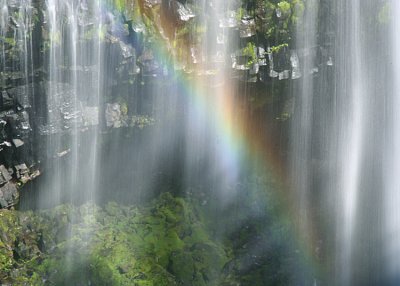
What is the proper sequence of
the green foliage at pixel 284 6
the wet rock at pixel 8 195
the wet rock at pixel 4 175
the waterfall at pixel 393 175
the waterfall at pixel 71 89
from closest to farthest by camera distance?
the waterfall at pixel 71 89 → the wet rock at pixel 4 175 → the wet rock at pixel 8 195 → the green foliage at pixel 284 6 → the waterfall at pixel 393 175

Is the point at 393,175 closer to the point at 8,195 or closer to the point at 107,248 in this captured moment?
the point at 107,248

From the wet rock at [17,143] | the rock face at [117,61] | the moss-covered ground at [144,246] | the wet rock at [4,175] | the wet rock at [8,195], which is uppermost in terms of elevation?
the rock face at [117,61]

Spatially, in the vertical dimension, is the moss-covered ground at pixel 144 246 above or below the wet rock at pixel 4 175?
below

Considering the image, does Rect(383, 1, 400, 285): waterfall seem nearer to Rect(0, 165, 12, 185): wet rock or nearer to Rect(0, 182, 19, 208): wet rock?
Rect(0, 182, 19, 208): wet rock

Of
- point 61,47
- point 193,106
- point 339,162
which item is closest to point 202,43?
point 193,106

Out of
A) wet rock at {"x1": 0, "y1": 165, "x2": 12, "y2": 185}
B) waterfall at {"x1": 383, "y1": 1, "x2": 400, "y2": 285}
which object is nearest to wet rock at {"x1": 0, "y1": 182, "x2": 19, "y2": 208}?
wet rock at {"x1": 0, "y1": 165, "x2": 12, "y2": 185}

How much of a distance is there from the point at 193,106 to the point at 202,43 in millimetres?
1997

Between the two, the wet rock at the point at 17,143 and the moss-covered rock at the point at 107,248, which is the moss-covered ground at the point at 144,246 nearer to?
the moss-covered rock at the point at 107,248

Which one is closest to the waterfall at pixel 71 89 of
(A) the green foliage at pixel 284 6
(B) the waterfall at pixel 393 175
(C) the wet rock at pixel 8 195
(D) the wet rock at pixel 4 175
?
(C) the wet rock at pixel 8 195

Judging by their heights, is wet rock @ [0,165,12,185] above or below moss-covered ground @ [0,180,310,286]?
above

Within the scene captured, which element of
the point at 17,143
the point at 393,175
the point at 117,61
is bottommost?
the point at 393,175

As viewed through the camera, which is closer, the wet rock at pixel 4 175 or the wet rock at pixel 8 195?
the wet rock at pixel 4 175

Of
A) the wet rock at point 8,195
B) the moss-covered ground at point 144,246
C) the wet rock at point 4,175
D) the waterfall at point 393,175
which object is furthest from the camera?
the waterfall at point 393,175

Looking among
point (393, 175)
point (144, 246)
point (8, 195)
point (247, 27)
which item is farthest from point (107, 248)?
point (393, 175)
